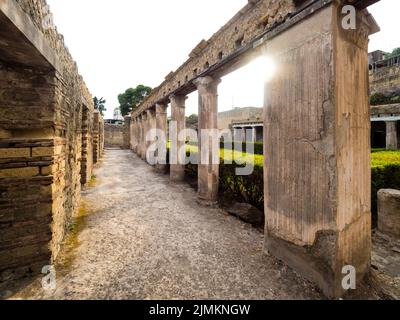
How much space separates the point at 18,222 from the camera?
8.20 ft

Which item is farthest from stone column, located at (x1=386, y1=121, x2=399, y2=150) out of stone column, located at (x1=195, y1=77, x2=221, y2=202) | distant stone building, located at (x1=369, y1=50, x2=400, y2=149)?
stone column, located at (x1=195, y1=77, x2=221, y2=202)

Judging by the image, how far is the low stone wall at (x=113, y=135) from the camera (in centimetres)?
2458

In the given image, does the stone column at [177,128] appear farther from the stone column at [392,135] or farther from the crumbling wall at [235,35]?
the stone column at [392,135]

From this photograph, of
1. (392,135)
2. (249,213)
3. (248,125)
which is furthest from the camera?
(248,125)

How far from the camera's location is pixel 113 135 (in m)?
24.9

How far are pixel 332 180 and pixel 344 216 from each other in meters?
0.45

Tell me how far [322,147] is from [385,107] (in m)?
15.3

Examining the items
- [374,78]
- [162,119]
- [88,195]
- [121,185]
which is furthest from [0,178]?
[374,78]

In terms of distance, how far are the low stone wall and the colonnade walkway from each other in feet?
69.8

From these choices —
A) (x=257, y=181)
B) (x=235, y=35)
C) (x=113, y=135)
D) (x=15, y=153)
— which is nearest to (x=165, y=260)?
(x=15, y=153)

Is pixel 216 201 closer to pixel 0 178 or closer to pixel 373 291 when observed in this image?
pixel 373 291

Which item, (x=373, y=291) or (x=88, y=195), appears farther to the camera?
(x=88, y=195)

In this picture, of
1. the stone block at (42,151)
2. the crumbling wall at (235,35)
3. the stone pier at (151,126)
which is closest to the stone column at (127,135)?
the stone pier at (151,126)

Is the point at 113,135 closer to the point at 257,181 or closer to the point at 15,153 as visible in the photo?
the point at 257,181
